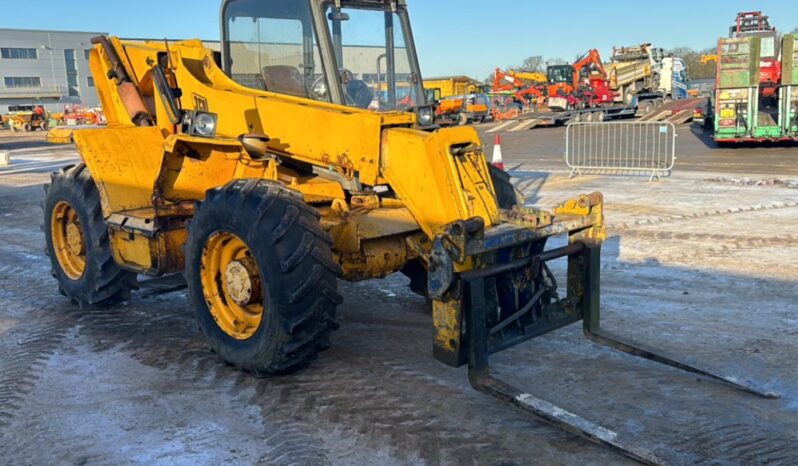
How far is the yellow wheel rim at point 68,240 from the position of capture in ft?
22.1

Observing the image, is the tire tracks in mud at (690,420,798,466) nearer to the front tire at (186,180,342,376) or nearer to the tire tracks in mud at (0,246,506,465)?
the tire tracks in mud at (0,246,506,465)

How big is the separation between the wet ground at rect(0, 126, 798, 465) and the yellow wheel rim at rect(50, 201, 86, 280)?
1.17ft

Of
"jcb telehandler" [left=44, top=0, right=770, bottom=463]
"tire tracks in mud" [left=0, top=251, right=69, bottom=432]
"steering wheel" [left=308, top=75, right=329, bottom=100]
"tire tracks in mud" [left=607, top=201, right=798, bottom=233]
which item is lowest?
"tire tracks in mud" [left=0, top=251, right=69, bottom=432]

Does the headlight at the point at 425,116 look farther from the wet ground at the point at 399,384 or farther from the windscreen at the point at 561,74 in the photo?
the windscreen at the point at 561,74

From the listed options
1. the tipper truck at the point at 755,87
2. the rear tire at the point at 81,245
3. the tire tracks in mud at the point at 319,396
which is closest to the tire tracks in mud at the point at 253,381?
the tire tracks in mud at the point at 319,396

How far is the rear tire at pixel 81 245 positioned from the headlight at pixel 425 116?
3.05 metres

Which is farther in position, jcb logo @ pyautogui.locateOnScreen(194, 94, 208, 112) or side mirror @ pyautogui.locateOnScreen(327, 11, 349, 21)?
jcb logo @ pyautogui.locateOnScreen(194, 94, 208, 112)

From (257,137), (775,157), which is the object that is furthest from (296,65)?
(775,157)

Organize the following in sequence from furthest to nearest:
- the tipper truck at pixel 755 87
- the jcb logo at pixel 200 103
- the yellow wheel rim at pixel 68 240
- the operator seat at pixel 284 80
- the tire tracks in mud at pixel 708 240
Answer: the tipper truck at pixel 755 87, the tire tracks in mud at pixel 708 240, the yellow wheel rim at pixel 68 240, the jcb logo at pixel 200 103, the operator seat at pixel 284 80

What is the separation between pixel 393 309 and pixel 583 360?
1.88 metres

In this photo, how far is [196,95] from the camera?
5.83m

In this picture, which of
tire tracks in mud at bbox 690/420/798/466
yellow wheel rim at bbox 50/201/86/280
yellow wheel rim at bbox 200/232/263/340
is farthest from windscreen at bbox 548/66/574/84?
tire tracks in mud at bbox 690/420/798/466

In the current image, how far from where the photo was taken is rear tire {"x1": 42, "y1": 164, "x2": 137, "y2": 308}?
6246 millimetres

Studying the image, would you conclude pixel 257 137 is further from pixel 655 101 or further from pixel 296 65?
pixel 655 101
